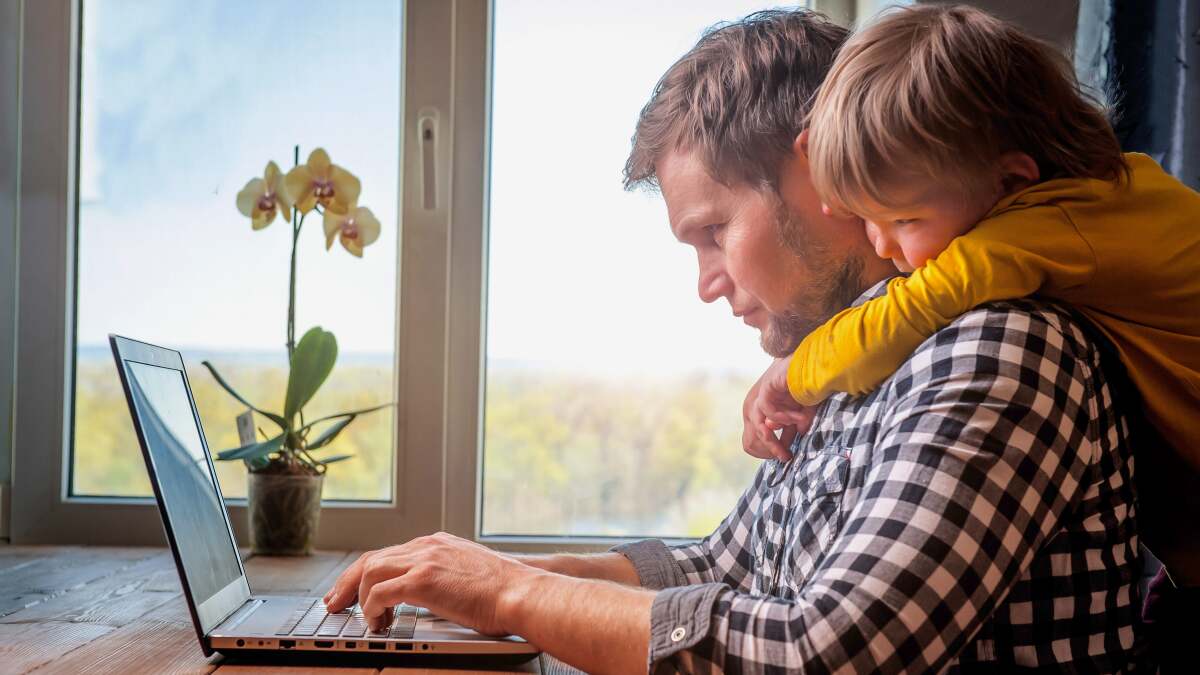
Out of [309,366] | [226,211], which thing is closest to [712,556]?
[309,366]

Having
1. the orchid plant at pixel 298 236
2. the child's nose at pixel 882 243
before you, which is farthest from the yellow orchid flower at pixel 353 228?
the child's nose at pixel 882 243

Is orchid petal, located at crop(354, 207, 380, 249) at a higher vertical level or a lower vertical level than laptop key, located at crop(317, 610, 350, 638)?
higher

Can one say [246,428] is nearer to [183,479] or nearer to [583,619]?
[183,479]

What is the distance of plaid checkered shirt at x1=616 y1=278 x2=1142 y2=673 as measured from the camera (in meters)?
0.69

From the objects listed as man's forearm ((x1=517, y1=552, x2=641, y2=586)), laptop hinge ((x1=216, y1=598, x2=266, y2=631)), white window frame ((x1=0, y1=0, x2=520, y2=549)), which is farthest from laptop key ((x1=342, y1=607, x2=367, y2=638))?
white window frame ((x1=0, y1=0, x2=520, y2=549))

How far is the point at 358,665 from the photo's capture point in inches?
36.4

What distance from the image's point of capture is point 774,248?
1171mm

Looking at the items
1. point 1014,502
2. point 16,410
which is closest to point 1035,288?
point 1014,502

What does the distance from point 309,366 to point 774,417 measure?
1023mm

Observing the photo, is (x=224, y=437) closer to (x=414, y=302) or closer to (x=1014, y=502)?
(x=414, y=302)

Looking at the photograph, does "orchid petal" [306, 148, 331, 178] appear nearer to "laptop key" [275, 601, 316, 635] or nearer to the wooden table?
the wooden table

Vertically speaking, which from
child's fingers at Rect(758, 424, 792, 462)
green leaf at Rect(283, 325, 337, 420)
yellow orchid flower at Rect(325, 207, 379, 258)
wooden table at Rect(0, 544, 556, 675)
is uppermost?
yellow orchid flower at Rect(325, 207, 379, 258)

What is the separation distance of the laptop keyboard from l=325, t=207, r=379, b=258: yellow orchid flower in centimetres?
96

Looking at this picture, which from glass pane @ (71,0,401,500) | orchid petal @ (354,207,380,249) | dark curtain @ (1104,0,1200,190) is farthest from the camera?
glass pane @ (71,0,401,500)
